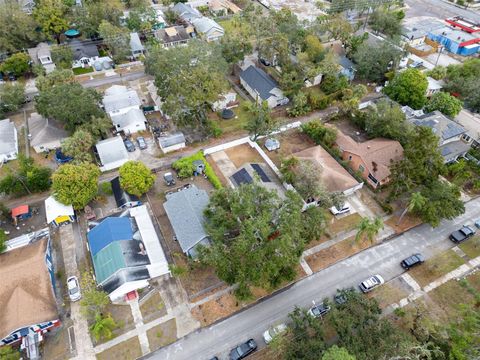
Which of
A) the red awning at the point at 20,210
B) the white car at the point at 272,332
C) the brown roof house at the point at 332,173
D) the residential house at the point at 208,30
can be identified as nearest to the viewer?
the white car at the point at 272,332

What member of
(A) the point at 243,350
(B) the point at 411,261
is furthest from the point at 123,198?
(B) the point at 411,261

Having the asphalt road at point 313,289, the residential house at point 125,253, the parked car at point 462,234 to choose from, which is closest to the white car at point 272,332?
the asphalt road at point 313,289

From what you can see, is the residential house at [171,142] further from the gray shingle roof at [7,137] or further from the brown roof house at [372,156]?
the brown roof house at [372,156]

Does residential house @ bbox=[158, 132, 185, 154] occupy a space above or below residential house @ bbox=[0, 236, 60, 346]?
above

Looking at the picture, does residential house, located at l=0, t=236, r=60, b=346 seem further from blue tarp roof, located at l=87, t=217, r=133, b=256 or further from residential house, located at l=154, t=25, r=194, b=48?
residential house, located at l=154, t=25, r=194, b=48

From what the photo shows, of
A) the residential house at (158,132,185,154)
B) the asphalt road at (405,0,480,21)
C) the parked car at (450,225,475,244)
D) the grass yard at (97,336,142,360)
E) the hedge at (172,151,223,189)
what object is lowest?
the grass yard at (97,336,142,360)

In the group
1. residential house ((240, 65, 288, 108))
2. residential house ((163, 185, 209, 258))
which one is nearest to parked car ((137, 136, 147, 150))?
residential house ((163, 185, 209, 258))
